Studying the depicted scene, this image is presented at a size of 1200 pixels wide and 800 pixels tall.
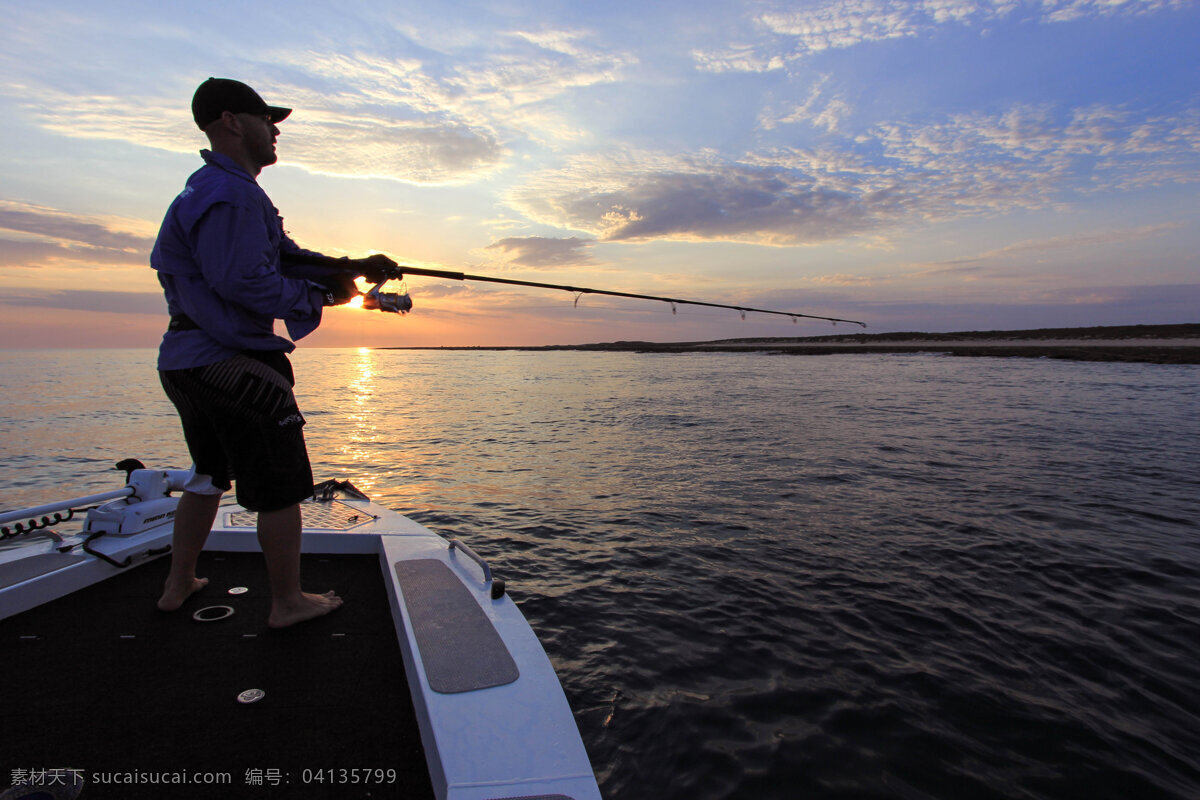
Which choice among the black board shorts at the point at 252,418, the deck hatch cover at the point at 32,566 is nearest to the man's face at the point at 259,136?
the black board shorts at the point at 252,418

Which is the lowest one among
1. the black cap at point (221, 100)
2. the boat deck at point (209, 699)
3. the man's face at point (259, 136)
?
the boat deck at point (209, 699)

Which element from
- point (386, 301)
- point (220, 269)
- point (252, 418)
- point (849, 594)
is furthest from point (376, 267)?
point (849, 594)

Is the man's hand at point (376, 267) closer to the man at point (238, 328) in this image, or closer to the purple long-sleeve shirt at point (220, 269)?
the man at point (238, 328)

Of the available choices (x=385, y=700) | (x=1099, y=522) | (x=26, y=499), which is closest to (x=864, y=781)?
(x=385, y=700)

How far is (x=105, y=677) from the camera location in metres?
2.67

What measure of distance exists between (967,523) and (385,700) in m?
7.68

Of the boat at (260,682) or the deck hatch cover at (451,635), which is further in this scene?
the deck hatch cover at (451,635)

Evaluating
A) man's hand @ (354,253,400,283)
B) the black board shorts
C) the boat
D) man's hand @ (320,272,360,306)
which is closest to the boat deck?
the boat

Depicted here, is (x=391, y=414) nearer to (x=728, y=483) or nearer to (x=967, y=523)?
(x=728, y=483)

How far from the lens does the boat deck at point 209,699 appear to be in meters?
2.13

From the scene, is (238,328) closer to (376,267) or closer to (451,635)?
(376,267)

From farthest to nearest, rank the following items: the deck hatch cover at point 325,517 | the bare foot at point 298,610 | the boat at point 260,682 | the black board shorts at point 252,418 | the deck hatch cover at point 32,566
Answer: the deck hatch cover at point 325,517
the deck hatch cover at point 32,566
the bare foot at point 298,610
the black board shorts at point 252,418
the boat at point 260,682

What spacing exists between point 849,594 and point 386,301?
5.01m

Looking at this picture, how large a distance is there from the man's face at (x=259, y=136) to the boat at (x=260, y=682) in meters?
2.56
